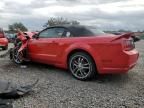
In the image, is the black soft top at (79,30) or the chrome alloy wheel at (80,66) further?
the black soft top at (79,30)

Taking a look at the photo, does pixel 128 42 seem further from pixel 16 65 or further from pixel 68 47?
pixel 16 65

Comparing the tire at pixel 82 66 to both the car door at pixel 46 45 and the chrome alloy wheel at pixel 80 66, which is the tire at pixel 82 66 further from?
the car door at pixel 46 45

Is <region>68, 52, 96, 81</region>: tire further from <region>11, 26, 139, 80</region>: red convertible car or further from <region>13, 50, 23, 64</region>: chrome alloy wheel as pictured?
<region>13, 50, 23, 64</region>: chrome alloy wheel

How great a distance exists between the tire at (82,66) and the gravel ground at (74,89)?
0.60ft

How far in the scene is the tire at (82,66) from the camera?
7.03 metres

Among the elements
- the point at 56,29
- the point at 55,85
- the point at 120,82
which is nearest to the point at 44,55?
the point at 56,29

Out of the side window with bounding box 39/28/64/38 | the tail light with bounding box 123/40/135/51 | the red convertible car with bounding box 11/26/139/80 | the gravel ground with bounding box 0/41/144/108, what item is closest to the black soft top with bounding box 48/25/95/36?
the red convertible car with bounding box 11/26/139/80

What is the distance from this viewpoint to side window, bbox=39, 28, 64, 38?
8148 mm

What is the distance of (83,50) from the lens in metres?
7.20

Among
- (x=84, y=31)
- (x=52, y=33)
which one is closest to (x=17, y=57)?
(x=52, y=33)

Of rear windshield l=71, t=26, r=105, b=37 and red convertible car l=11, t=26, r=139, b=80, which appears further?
rear windshield l=71, t=26, r=105, b=37

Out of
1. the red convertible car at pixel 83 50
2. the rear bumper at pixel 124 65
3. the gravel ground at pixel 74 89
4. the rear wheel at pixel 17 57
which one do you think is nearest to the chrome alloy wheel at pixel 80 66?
the red convertible car at pixel 83 50

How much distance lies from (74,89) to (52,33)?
263cm

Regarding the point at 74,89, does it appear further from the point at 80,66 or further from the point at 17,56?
the point at 17,56
